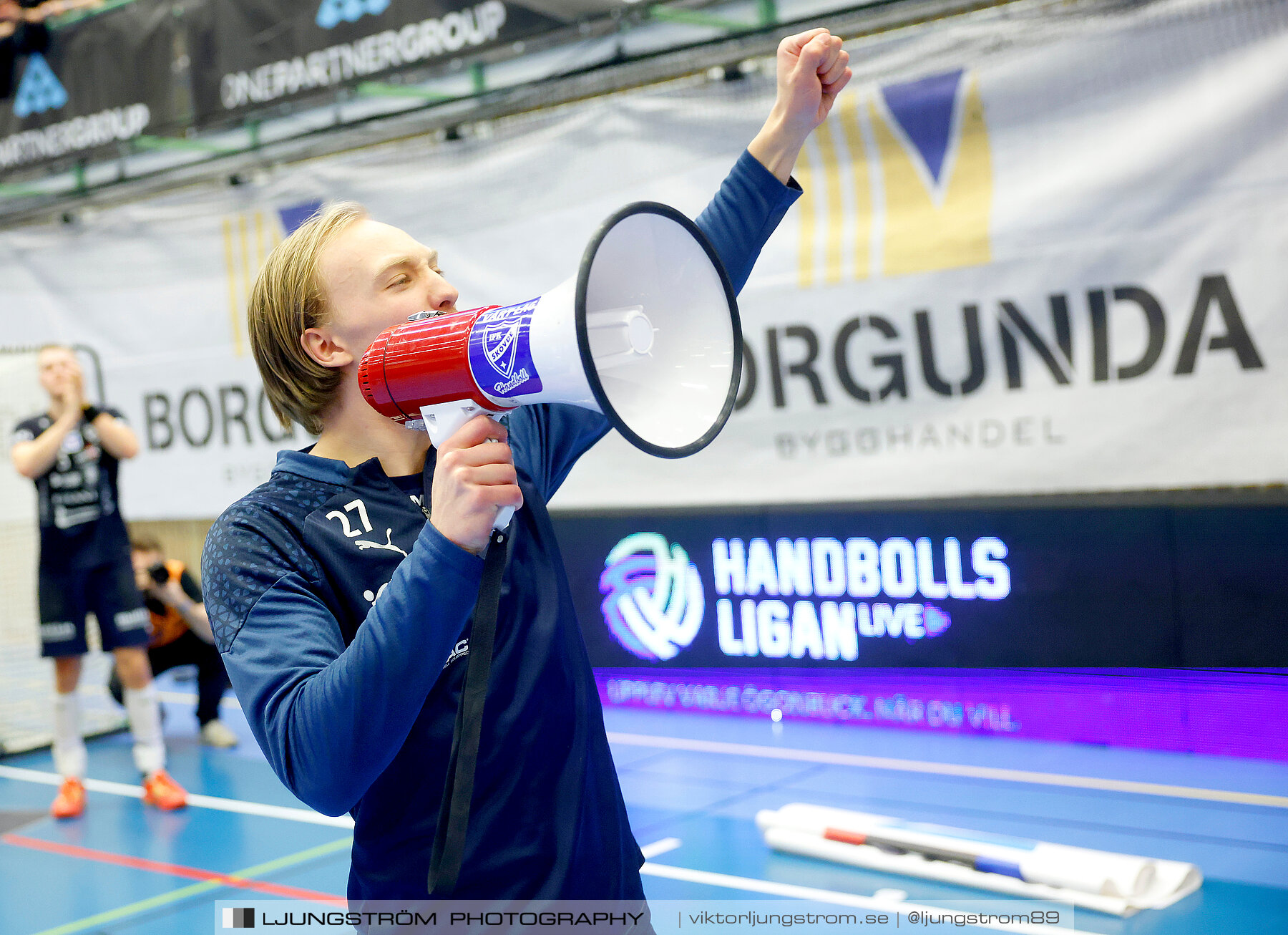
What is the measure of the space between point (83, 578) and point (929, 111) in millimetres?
4360

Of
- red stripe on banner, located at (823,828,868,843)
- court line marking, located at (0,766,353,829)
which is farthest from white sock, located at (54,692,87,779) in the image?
red stripe on banner, located at (823,828,868,843)

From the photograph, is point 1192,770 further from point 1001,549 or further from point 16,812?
point 16,812

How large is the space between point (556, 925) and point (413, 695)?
16.4 inches

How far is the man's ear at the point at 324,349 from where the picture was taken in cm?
161

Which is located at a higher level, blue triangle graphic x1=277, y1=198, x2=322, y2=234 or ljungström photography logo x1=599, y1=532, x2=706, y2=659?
blue triangle graphic x1=277, y1=198, x2=322, y2=234

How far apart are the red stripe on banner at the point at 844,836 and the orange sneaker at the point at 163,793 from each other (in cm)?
294

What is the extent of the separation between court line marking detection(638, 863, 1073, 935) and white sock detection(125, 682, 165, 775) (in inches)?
104

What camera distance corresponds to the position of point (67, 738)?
538cm

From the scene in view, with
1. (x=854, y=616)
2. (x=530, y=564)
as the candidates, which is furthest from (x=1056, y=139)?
(x=530, y=564)

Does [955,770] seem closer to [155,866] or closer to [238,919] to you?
[238,919]

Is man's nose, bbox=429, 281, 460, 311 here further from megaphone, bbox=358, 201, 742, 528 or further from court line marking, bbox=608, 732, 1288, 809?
court line marking, bbox=608, 732, 1288, 809

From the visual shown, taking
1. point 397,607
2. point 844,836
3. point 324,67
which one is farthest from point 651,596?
point 397,607

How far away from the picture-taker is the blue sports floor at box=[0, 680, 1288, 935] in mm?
3889

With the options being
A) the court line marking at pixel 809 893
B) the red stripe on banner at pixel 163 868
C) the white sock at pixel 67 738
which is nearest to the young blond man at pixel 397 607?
the court line marking at pixel 809 893
